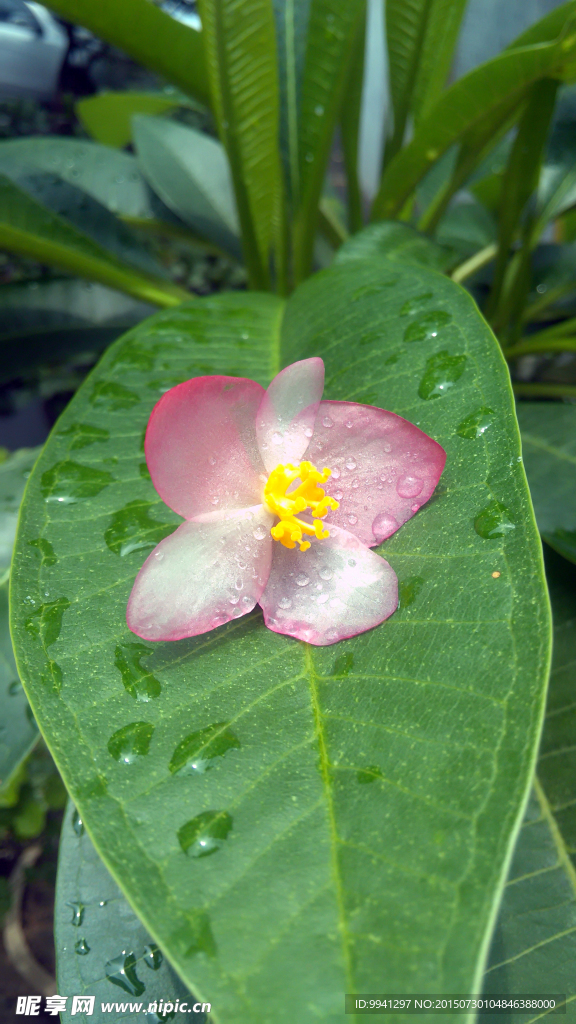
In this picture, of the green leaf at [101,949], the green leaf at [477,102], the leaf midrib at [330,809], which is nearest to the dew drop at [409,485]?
the leaf midrib at [330,809]

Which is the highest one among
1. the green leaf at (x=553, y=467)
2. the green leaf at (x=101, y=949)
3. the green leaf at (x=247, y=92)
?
the green leaf at (x=247, y=92)

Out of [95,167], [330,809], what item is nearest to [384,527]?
[330,809]

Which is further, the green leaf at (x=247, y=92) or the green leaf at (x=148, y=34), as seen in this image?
the green leaf at (x=148, y=34)

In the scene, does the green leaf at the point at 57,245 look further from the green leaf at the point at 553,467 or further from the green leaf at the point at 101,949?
the green leaf at the point at 101,949

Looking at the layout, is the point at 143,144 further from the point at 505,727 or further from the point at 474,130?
the point at 505,727

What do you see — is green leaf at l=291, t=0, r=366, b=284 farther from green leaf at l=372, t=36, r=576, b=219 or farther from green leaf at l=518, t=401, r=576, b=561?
green leaf at l=518, t=401, r=576, b=561

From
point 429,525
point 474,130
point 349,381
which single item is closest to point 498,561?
point 429,525

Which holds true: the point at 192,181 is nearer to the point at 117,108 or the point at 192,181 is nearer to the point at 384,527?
the point at 117,108
